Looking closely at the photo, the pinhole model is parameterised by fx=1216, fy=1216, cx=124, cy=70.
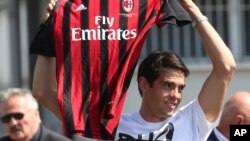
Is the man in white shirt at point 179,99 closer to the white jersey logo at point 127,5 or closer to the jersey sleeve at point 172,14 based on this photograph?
the jersey sleeve at point 172,14

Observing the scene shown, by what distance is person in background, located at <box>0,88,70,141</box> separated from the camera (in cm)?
588

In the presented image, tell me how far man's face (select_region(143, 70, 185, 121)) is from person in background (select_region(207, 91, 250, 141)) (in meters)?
0.31

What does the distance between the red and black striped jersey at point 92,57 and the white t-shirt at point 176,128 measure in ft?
0.32

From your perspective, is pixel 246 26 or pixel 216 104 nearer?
pixel 216 104

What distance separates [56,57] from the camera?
6.15 metres

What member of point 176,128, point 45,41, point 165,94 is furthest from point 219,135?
point 45,41

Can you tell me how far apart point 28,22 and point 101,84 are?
25.8ft

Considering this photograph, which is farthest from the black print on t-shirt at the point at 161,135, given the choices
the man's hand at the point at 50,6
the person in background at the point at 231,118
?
the man's hand at the point at 50,6

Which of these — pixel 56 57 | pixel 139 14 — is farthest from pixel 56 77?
pixel 139 14

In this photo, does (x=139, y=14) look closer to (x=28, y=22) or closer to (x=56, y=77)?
(x=56, y=77)

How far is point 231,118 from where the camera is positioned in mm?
6152

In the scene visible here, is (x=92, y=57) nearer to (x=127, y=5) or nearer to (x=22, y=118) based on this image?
(x=127, y=5)

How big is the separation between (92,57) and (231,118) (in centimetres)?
77

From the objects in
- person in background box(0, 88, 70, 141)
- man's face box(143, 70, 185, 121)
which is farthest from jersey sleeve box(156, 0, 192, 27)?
person in background box(0, 88, 70, 141)
